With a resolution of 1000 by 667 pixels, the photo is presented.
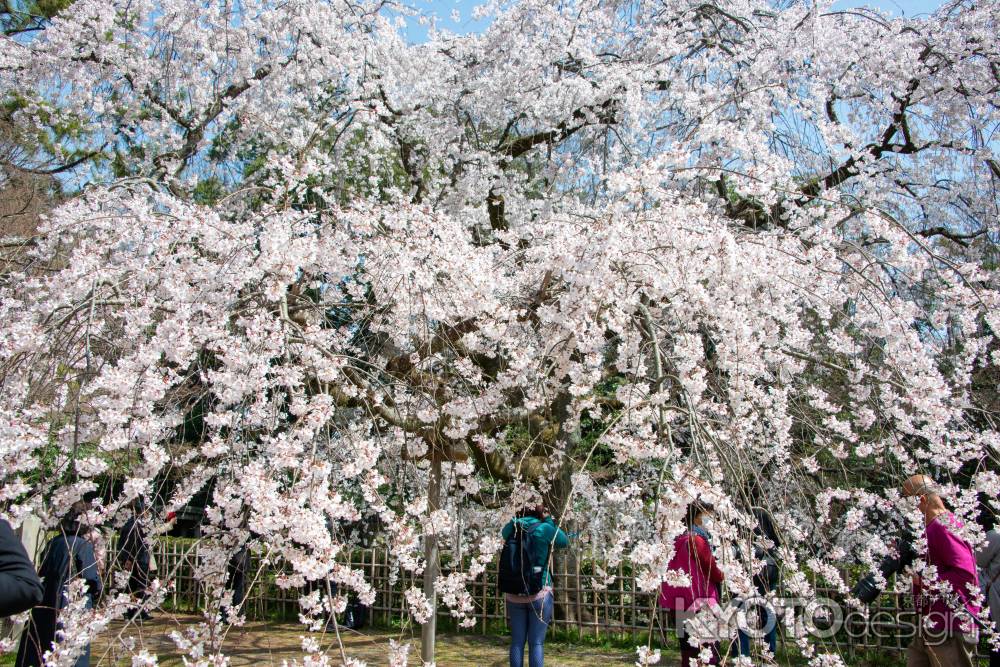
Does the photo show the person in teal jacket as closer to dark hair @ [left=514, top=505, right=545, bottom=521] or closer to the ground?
dark hair @ [left=514, top=505, right=545, bottom=521]

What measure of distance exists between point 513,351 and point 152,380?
160 centimetres

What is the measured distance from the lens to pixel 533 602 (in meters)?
3.89

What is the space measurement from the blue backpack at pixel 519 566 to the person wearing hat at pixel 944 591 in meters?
1.78

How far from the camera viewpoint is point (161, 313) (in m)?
3.56

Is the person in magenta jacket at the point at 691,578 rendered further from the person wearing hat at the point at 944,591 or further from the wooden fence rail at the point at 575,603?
the wooden fence rail at the point at 575,603

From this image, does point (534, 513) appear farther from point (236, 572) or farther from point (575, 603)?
point (575, 603)

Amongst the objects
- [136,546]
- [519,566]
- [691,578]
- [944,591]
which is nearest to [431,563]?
[519,566]

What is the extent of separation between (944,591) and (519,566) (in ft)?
6.42

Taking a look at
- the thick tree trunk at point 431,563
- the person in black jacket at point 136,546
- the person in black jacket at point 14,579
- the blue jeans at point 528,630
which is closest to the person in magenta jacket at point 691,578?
the blue jeans at point 528,630

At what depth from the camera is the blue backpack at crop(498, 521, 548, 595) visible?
380cm

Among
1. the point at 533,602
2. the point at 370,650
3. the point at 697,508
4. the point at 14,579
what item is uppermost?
the point at 697,508

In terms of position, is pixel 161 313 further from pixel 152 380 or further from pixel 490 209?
pixel 490 209

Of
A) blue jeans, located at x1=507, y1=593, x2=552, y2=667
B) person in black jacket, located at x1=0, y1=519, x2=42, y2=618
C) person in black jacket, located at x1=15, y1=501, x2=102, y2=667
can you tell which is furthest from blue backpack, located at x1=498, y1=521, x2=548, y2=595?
person in black jacket, located at x1=0, y1=519, x2=42, y2=618

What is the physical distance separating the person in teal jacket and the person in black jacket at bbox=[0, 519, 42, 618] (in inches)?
89.8
